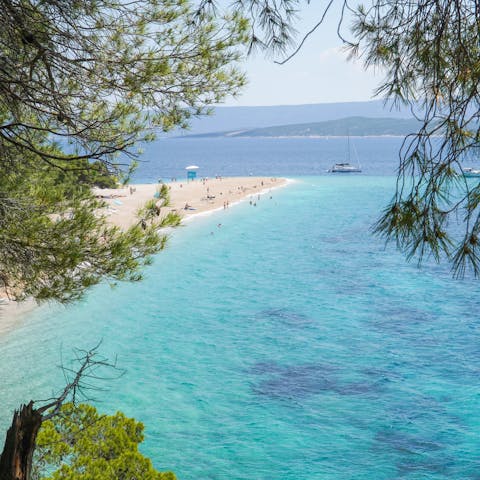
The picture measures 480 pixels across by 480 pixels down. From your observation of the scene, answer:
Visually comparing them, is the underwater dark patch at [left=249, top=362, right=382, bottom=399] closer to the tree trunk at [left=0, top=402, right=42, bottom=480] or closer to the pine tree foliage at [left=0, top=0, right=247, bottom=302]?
the pine tree foliage at [left=0, top=0, right=247, bottom=302]

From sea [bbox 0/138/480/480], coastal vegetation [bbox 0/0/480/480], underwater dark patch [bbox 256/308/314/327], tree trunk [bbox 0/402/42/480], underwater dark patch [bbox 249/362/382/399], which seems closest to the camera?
tree trunk [bbox 0/402/42/480]

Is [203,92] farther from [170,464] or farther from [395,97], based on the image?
[170,464]

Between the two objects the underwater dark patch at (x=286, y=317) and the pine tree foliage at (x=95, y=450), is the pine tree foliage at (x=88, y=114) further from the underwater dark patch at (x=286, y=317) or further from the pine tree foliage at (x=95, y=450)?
the underwater dark patch at (x=286, y=317)

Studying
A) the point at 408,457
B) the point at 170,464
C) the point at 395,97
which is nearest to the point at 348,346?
the point at 408,457

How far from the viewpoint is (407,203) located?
4.54m

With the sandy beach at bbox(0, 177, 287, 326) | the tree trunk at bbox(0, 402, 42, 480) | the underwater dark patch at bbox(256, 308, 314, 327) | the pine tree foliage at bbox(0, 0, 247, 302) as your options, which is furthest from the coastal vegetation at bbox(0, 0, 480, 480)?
the sandy beach at bbox(0, 177, 287, 326)

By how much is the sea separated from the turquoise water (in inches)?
2.2

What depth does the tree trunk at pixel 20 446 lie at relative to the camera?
14.0 ft

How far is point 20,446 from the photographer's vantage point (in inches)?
171

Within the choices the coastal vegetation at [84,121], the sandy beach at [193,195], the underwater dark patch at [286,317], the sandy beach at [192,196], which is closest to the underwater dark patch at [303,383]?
the underwater dark patch at [286,317]

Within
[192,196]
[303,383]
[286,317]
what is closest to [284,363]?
[303,383]

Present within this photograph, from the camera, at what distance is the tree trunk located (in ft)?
14.0

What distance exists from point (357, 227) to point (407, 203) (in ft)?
142

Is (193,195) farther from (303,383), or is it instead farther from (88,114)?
(88,114)
